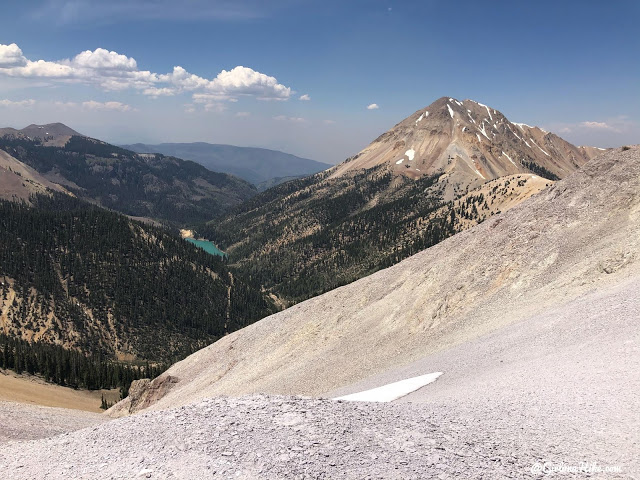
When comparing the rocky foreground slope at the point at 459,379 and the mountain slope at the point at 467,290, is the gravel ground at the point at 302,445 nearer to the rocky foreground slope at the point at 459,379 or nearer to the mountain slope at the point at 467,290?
the rocky foreground slope at the point at 459,379

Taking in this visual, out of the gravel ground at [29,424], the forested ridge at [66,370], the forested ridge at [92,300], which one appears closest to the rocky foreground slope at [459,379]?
the gravel ground at [29,424]

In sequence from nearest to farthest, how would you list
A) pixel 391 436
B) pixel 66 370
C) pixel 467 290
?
pixel 391 436, pixel 467 290, pixel 66 370

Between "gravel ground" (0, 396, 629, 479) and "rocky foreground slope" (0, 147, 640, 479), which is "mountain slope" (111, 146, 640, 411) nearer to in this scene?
"rocky foreground slope" (0, 147, 640, 479)

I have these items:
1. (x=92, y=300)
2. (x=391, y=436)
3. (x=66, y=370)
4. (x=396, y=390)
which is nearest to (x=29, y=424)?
(x=396, y=390)

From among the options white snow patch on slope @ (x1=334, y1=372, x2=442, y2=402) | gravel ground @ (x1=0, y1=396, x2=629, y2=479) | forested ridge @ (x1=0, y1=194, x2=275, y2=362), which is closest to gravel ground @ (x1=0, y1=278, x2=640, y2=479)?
gravel ground @ (x1=0, y1=396, x2=629, y2=479)

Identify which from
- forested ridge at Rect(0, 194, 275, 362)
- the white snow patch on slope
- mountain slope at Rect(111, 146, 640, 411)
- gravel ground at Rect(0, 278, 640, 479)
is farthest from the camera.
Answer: forested ridge at Rect(0, 194, 275, 362)

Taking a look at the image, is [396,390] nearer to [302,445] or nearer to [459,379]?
[459,379]

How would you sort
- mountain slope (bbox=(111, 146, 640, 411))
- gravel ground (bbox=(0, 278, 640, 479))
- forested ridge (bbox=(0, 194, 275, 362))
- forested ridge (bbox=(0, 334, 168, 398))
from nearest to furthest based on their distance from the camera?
gravel ground (bbox=(0, 278, 640, 479))
mountain slope (bbox=(111, 146, 640, 411))
forested ridge (bbox=(0, 334, 168, 398))
forested ridge (bbox=(0, 194, 275, 362))

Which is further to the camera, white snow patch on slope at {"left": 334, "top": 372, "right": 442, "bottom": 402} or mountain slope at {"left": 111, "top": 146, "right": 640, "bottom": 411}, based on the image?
mountain slope at {"left": 111, "top": 146, "right": 640, "bottom": 411}
